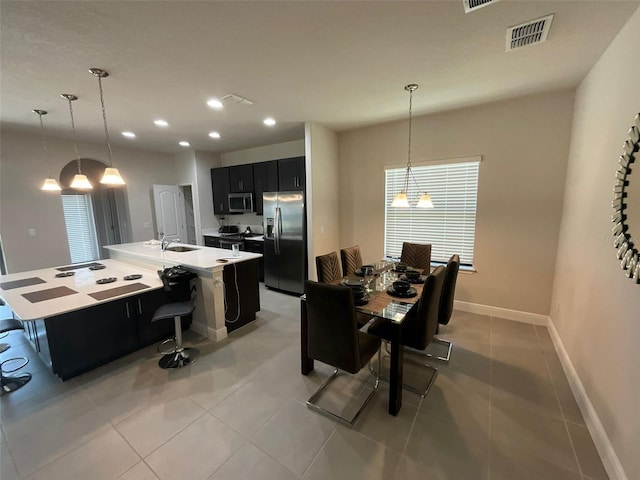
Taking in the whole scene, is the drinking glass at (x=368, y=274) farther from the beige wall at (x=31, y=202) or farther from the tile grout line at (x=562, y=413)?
the beige wall at (x=31, y=202)

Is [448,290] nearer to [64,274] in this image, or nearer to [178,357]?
[178,357]

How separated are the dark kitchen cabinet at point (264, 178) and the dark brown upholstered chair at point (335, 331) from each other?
3476 millimetres

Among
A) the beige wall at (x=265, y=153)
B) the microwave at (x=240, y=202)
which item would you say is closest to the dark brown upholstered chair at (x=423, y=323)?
the beige wall at (x=265, y=153)

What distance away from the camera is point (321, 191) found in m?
4.20

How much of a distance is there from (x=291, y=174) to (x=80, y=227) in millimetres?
5295

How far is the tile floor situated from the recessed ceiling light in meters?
2.88

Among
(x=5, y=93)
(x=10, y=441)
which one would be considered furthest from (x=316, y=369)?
(x=5, y=93)

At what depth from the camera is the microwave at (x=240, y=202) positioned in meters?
5.50

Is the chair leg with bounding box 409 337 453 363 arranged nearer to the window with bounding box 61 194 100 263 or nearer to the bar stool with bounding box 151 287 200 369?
the bar stool with bounding box 151 287 200 369

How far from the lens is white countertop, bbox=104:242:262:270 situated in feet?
9.89

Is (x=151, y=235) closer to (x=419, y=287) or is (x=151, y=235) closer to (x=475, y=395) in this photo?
(x=419, y=287)

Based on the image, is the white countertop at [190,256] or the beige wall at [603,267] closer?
the beige wall at [603,267]

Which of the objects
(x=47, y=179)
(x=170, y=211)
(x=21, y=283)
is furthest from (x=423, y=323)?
(x=170, y=211)

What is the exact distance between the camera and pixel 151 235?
5.94 m
